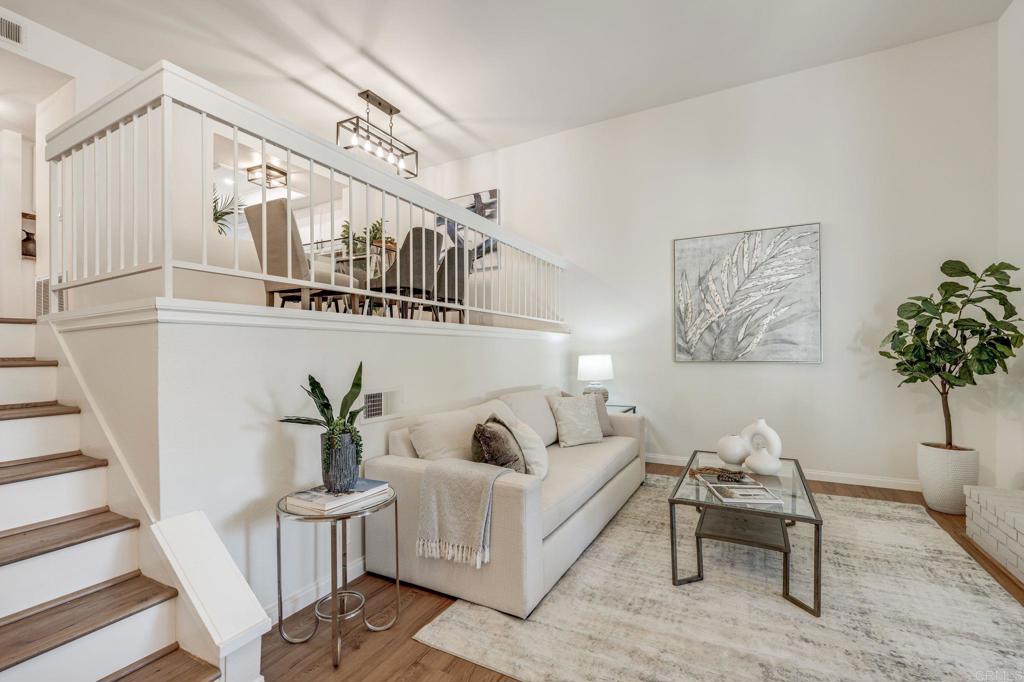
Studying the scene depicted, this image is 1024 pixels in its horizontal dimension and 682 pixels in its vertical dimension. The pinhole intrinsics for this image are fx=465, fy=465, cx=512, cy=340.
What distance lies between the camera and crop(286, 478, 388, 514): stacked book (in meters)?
1.75

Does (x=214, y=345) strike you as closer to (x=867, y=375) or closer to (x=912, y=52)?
(x=867, y=375)

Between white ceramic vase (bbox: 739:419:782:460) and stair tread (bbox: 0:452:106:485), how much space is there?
127 inches

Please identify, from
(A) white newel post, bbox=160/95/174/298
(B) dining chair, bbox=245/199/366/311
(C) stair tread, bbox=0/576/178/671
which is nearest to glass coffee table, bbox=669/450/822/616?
(C) stair tread, bbox=0/576/178/671

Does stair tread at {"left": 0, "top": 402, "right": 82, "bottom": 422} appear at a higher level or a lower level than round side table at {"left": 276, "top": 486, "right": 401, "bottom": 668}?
higher

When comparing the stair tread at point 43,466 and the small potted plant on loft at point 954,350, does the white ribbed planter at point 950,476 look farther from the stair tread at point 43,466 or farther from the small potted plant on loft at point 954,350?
the stair tread at point 43,466

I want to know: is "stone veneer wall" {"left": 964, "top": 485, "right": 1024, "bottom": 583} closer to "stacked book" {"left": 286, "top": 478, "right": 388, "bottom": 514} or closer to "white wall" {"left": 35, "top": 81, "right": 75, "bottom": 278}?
"stacked book" {"left": 286, "top": 478, "right": 388, "bottom": 514}

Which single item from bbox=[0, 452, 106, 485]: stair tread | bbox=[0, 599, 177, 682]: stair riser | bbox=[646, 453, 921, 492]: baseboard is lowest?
bbox=[646, 453, 921, 492]: baseboard

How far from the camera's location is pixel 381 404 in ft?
8.66

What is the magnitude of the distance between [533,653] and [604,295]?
3694 mm

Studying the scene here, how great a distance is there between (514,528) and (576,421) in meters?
1.70

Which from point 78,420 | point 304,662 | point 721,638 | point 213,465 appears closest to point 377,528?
point 304,662

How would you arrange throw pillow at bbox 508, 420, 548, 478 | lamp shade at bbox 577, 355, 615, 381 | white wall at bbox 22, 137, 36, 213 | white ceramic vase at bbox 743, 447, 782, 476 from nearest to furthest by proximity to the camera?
1. throw pillow at bbox 508, 420, 548, 478
2. white ceramic vase at bbox 743, 447, 782, 476
3. lamp shade at bbox 577, 355, 615, 381
4. white wall at bbox 22, 137, 36, 213

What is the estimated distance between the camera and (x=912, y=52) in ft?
12.2

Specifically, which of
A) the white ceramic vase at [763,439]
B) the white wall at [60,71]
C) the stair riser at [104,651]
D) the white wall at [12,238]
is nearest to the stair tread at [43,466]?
the stair riser at [104,651]
